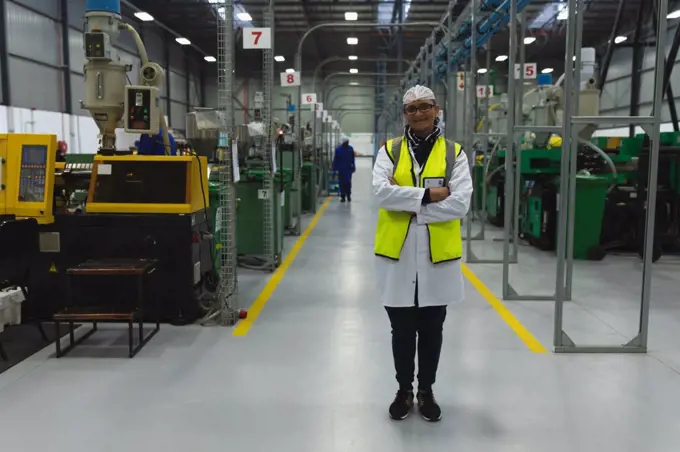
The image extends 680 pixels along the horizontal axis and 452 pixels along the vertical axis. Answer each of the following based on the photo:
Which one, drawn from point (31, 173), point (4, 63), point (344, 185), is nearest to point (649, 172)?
point (31, 173)

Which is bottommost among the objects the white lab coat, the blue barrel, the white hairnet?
the white lab coat

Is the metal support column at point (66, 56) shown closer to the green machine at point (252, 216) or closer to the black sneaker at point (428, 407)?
the green machine at point (252, 216)

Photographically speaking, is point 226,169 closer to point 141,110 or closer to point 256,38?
point 141,110

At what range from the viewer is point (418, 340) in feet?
9.93

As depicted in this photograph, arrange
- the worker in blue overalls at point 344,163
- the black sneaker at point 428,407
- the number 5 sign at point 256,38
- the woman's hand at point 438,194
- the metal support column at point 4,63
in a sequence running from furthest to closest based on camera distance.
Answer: the worker in blue overalls at point 344,163
the metal support column at point 4,63
the number 5 sign at point 256,38
the black sneaker at point 428,407
the woman's hand at point 438,194

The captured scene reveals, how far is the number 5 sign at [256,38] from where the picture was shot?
5.76 meters

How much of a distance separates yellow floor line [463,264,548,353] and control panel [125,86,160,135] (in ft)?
10.9

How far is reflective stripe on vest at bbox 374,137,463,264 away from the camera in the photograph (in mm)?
2814

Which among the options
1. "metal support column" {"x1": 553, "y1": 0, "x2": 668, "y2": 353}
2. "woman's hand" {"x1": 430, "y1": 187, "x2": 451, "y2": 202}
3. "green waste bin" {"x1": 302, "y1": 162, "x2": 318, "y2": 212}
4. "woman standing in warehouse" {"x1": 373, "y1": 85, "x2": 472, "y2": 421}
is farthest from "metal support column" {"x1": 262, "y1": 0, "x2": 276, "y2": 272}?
"green waste bin" {"x1": 302, "y1": 162, "x2": 318, "y2": 212}

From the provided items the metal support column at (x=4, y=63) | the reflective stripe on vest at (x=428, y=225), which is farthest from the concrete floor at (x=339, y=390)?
the metal support column at (x=4, y=63)

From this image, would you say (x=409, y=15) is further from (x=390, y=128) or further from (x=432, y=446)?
(x=432, y=446)

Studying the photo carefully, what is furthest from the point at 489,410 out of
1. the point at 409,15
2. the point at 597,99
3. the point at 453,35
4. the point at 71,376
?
the point at 409,15

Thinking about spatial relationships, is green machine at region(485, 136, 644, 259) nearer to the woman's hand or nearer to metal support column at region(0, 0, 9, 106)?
the woman's hand

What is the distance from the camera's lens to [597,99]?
7320 mm
